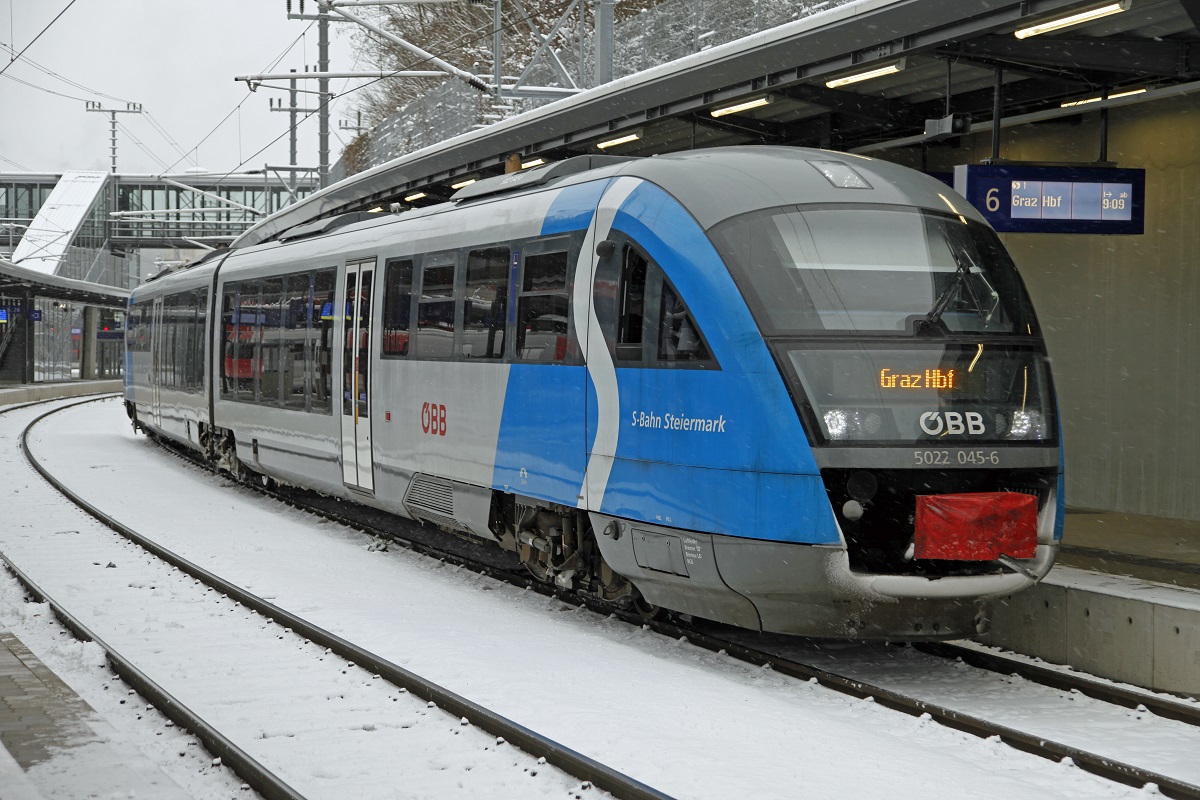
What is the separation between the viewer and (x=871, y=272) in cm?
805

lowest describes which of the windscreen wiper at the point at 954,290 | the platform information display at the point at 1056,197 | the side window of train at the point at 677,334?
the side window of train at the point at 677,334

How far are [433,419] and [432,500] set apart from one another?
688 mm

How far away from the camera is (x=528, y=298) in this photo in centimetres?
1005

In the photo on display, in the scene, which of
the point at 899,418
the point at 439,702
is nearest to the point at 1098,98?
the point at 899,418

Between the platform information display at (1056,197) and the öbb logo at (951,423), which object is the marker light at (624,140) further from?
the öbb logo at (951,423)

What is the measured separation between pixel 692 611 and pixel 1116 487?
6265 mm

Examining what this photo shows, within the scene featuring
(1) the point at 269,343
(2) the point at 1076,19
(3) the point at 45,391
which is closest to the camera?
(2) the point at 1076,19

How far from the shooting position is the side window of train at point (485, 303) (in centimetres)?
1050

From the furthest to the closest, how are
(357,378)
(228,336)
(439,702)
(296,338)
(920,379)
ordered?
1. (228,336)
2. (296,338)
3. (357,378)
4. (920,379)
5. (439,702)

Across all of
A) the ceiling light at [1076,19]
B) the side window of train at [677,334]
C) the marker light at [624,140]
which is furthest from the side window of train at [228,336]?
the ceiling light at [1076,19]

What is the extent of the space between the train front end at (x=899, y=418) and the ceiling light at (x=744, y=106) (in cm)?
371

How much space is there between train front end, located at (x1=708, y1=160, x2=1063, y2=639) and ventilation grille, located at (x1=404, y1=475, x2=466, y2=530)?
398 cm

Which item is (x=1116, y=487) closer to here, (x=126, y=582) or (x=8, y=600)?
(x=126, y=582)

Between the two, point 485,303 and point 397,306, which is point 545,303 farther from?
point 397,306
